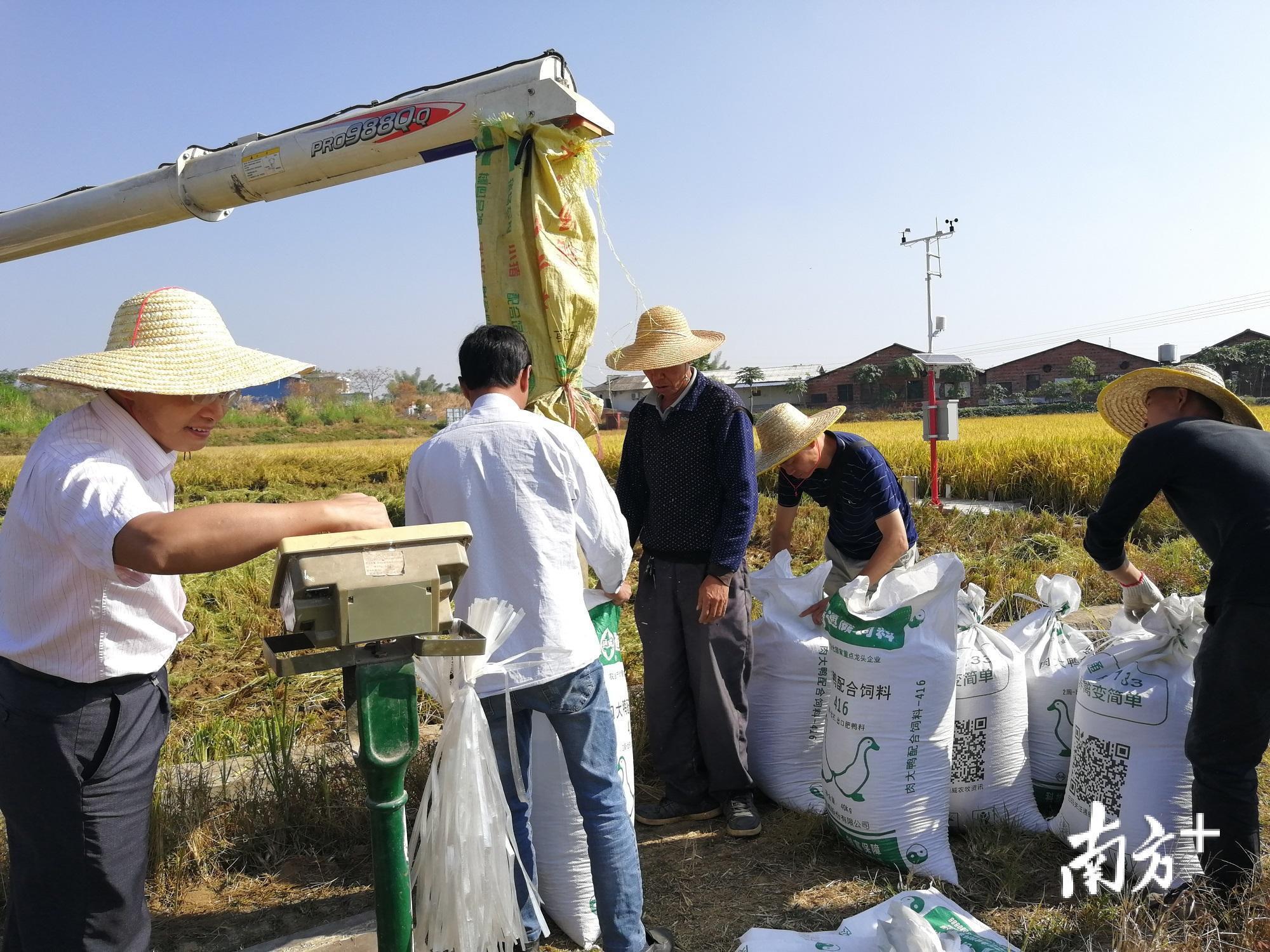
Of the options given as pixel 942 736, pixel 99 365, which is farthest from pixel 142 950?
pixel 942 736

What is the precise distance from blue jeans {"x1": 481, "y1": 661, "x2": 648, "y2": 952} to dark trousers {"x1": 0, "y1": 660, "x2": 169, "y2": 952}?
776 mm

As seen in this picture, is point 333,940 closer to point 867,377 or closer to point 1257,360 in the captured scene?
point 1257,360

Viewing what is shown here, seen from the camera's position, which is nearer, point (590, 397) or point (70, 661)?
point (70, 661)

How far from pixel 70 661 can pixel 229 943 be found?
4.05 ft

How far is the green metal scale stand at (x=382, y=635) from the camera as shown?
1.30 m

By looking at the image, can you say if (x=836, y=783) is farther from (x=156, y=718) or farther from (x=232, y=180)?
(x=232, y=180)

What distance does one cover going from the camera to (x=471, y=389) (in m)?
2.21

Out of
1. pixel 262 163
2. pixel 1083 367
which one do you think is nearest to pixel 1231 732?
pixel 262 163

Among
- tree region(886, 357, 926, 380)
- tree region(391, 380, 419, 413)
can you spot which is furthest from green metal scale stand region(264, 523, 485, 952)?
tree region(886, 357, 926, 380)

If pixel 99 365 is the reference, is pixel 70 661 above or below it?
below

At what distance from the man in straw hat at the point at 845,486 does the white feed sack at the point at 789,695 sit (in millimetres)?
90

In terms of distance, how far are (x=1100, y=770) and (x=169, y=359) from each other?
106 inches

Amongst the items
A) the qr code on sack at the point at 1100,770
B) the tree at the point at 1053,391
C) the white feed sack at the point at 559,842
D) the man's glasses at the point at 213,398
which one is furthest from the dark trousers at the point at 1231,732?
the tree at the point at 1053,391

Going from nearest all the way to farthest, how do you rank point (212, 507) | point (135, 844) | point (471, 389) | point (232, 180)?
1. point (212, 507)
2. point (135, 844)
3. point (471, 389)
4. point (232, 180)
